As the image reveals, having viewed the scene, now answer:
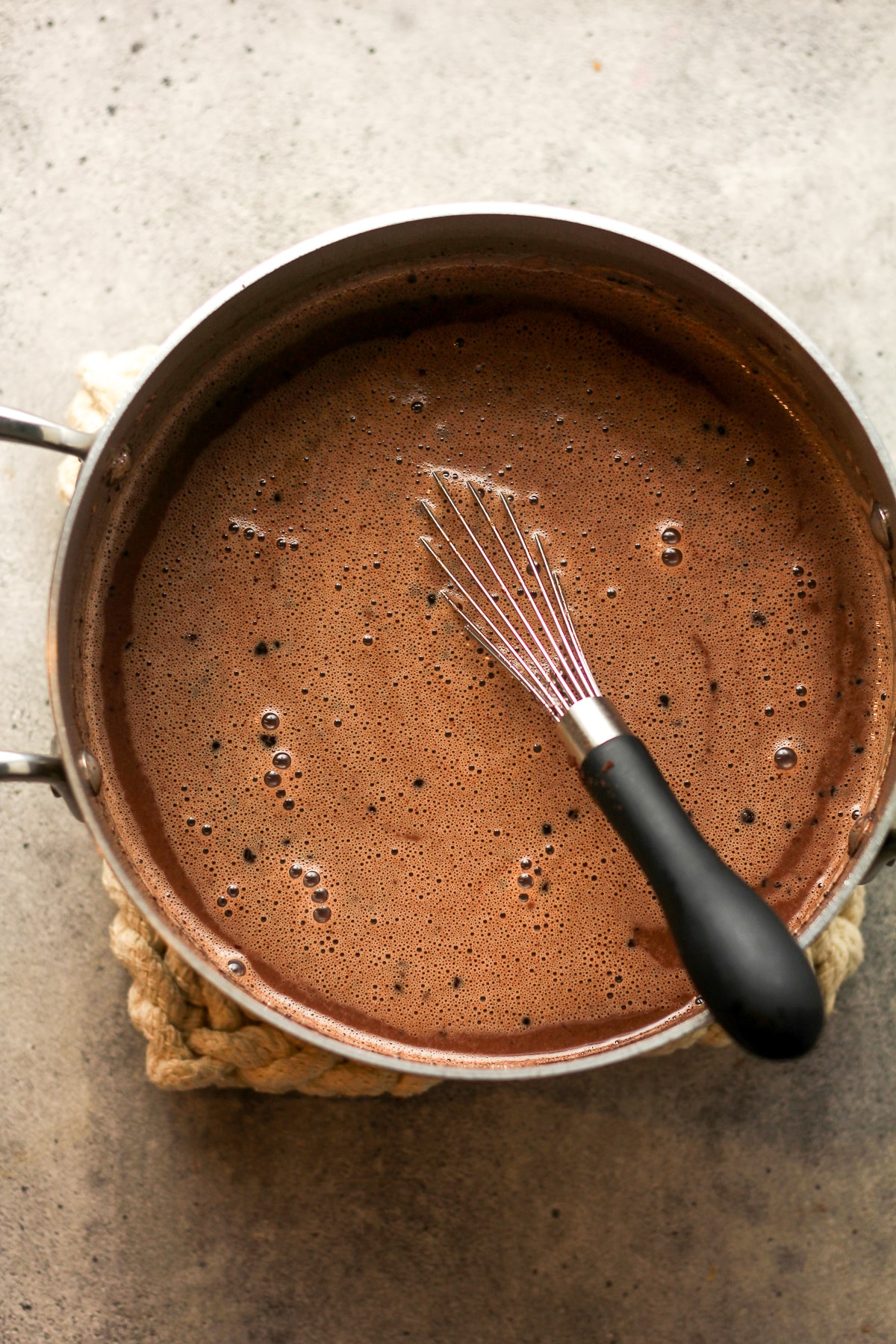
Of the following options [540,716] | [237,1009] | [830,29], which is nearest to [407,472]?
[540,716]

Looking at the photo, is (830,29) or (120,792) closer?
(120,792)

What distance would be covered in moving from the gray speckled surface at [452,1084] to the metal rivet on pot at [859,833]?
0.15m

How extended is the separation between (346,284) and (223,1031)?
0.58m

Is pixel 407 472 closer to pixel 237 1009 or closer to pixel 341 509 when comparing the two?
pixel 341 509

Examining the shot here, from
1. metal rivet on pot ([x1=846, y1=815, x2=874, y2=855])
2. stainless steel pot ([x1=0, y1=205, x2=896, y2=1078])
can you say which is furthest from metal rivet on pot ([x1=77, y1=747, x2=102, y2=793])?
metal rivet on pot ([x1=846, y1=815, x2=874, y2=855])

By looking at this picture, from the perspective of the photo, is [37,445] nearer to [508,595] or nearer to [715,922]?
[508,595]

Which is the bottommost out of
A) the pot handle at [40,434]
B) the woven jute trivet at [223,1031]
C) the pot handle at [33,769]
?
the woven jute trivet at [223,1031]

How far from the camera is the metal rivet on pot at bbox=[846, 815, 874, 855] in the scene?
2.59 feet

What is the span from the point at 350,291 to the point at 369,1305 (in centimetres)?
81

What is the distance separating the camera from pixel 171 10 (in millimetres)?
966

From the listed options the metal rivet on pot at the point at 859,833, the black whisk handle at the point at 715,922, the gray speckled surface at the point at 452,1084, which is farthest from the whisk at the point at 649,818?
the gray speckled surface at the point at 452,1084

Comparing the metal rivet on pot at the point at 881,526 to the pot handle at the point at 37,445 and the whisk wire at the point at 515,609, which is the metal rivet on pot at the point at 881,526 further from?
the pot handle at the point at 37,445

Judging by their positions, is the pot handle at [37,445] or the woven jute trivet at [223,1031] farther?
the woven jute trivet at [223,1031]

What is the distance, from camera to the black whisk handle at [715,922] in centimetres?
58
